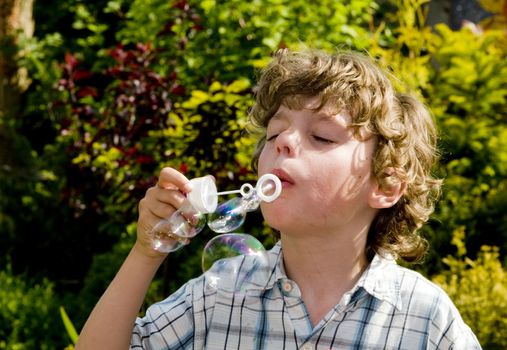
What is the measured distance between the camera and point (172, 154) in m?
3.81

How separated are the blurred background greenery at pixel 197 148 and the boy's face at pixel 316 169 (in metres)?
1.44

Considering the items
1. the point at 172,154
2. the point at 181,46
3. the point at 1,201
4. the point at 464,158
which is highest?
the point at 181,46

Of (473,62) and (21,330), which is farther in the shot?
(473,62)

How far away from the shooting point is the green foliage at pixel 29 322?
3765mm

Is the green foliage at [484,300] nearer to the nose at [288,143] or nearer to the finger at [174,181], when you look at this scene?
the nose at [288,143]

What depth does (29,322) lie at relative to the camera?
12.7ft

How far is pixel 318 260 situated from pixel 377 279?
134 mm

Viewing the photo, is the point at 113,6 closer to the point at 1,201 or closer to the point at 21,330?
the point at 1,201

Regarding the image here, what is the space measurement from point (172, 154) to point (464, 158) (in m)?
1.46

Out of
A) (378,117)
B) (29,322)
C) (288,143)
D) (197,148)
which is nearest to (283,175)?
(288,143)

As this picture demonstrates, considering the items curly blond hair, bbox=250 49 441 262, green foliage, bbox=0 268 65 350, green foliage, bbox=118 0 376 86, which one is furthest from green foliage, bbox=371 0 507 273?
curly blond hair, bbox=250 49 441 262

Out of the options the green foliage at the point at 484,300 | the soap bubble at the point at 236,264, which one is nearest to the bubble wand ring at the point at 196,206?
the soap bubble at the point at 236,264

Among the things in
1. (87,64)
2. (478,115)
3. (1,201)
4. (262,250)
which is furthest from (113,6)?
(262,250)

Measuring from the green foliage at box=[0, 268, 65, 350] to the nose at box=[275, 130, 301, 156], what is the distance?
7.77 ft
